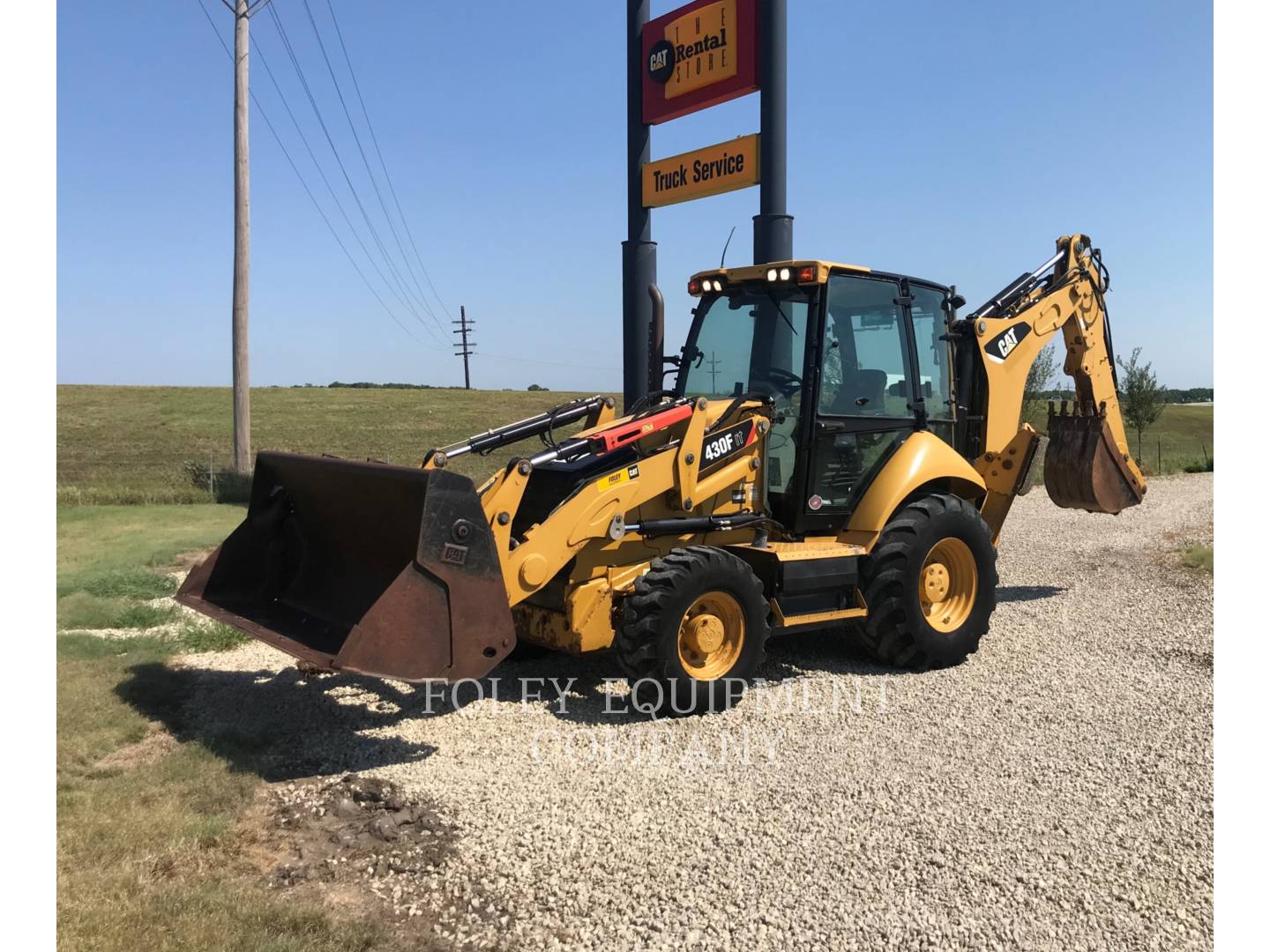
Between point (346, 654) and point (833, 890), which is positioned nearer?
point (833, 890)

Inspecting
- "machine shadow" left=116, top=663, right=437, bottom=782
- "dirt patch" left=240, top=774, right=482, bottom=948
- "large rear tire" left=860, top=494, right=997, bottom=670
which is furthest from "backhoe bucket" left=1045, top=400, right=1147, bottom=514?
"dirt patch" left=240, top=774, right=482, bottom=948

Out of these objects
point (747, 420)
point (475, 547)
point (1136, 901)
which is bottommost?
point (1136, 901)

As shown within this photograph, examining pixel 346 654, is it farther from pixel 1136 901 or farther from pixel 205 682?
pixel 1136 901

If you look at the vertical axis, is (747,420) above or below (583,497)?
above

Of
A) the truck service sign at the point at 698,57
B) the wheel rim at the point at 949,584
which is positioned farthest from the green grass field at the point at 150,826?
the truck service sign at the point at 698,57

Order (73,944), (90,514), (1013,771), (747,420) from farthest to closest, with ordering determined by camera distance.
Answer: (90,514)
(747,420)
(1013,771)
(73,944)

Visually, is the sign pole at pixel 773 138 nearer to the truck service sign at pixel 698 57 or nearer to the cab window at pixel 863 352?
the truck service sign at pixel 698 57

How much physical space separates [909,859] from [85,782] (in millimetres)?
3779

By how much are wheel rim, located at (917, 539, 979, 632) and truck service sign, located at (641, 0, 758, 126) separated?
5627 millimetres

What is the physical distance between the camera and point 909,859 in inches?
157

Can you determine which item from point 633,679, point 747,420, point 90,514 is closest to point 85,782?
point 633,679

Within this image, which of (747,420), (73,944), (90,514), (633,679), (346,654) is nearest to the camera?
(73,944)

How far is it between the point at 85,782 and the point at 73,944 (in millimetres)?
1618

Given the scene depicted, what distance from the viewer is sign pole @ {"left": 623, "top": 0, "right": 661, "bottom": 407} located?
1145cm
